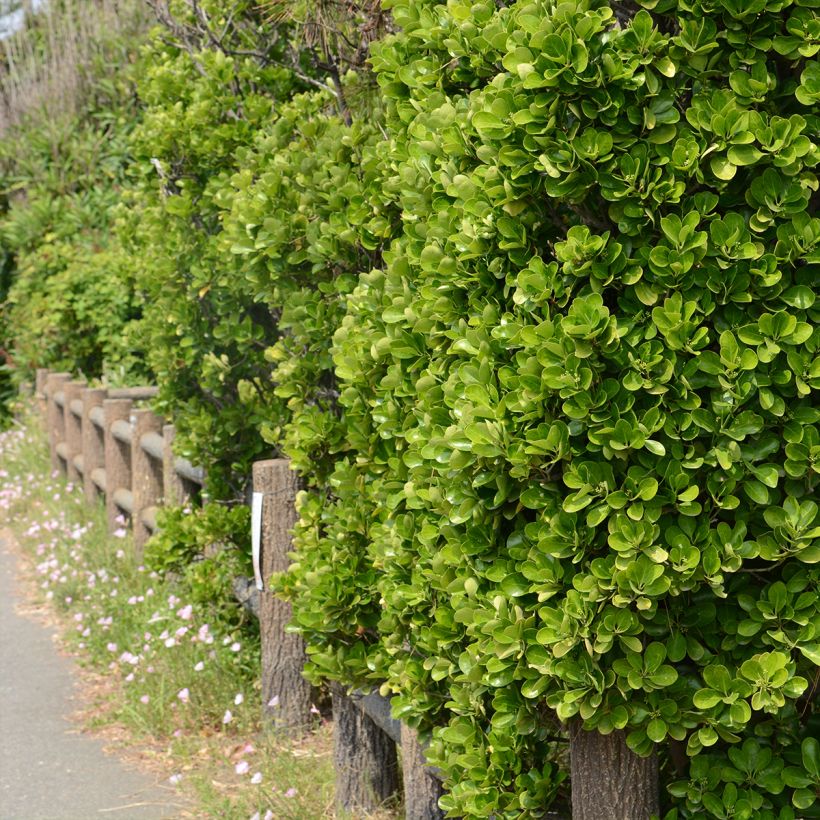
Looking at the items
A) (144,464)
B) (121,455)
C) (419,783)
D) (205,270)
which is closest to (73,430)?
(121,455)

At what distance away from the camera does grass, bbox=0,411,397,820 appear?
14.2 ft

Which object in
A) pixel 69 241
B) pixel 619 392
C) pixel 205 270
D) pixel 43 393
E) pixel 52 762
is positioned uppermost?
pixel 69 241

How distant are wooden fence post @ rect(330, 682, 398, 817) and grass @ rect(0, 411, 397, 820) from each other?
0.35ft

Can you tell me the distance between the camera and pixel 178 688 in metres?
5.21

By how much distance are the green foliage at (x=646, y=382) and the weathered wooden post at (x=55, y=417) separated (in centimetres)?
850

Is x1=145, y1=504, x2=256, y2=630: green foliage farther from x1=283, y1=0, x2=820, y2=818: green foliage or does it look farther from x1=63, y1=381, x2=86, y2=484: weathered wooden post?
x1=63, y1=381, x2=86, y2=484: weathered wooden post

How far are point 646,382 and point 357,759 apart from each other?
88.9 inches

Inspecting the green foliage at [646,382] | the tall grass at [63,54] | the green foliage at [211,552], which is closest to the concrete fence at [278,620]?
the green foliage at [211,552]

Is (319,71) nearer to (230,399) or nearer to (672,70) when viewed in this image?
(230,399)

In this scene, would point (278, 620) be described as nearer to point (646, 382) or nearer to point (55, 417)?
point (646, 382)

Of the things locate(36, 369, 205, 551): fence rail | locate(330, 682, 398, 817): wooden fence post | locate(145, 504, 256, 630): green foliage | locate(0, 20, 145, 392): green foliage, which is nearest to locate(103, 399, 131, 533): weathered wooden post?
locate(36, 369, 205, 551): fence rail

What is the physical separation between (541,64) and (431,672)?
159cm

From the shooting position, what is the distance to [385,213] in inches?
143

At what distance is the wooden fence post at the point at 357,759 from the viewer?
404 cm
